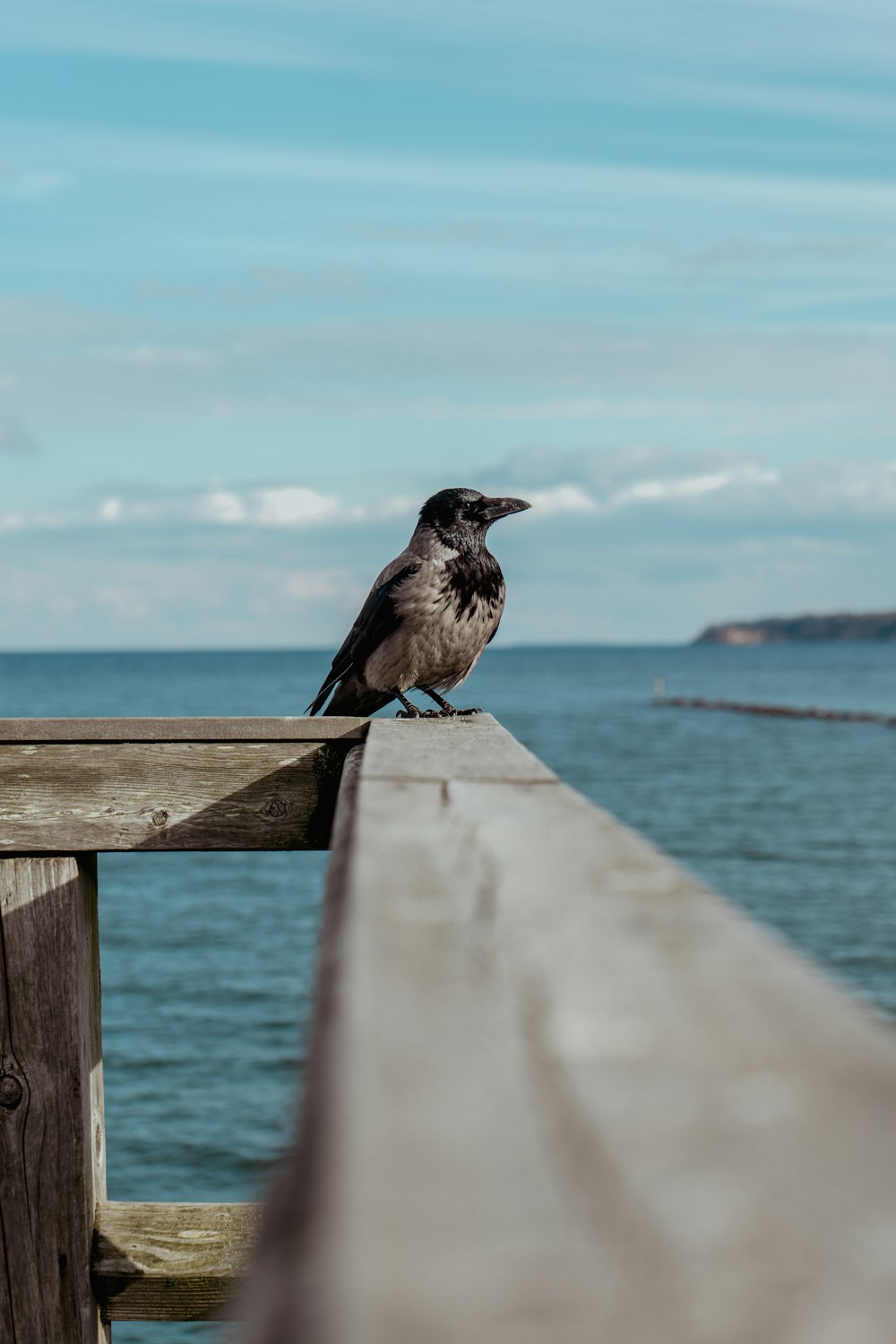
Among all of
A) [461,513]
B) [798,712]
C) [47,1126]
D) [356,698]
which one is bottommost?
[798,712]

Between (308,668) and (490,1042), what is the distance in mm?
163734

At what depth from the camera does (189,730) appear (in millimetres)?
3121

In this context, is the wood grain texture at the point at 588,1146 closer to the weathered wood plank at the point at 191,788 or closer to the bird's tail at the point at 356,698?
the weathered wood plank at the point at 191,788

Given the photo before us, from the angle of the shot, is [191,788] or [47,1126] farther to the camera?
[191,788]

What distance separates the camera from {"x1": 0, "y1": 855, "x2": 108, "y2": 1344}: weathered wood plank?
109 inches

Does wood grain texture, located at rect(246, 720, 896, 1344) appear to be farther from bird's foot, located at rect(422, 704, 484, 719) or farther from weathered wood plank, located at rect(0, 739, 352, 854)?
bird's foot, located at rect(422, 704, 484, 719)

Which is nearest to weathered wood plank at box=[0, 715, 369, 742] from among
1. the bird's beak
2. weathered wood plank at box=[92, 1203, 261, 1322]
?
weathered wood plank at box=[92, 1203, 261, 1322]

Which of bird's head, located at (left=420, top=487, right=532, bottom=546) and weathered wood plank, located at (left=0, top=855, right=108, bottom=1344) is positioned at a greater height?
bird's head, located at (left=420, top=487, right=532, bottom=546)

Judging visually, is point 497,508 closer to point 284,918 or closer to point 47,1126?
point 47,1126

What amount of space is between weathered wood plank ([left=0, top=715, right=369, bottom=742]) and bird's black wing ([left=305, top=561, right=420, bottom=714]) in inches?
96.6

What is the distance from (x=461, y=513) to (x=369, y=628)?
32.2 inches

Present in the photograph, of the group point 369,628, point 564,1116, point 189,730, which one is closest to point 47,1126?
point 189,730

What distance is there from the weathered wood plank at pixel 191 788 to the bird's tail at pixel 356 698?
2.80 metres

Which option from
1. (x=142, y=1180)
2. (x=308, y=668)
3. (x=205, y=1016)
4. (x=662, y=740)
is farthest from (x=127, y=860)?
(x=308, y=668)
